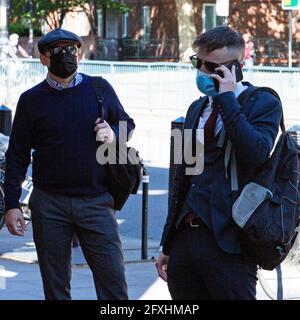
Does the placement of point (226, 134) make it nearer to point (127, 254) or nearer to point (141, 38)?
point (127, 254)

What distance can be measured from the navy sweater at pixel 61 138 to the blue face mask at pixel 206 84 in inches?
47.9

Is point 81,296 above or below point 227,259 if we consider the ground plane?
below

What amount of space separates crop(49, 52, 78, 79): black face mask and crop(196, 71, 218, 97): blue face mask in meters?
1.30

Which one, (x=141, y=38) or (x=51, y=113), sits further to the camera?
(x=141, y=38)

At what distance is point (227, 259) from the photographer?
459 cm

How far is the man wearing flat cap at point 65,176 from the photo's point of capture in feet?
19.0

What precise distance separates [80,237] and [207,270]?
145 centimetres

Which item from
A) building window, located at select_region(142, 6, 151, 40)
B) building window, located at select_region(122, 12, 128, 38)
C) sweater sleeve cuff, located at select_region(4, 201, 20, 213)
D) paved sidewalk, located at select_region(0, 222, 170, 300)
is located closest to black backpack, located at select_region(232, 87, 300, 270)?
sweater sleeve cuff, located at select_region(4, 201, 20, 213)

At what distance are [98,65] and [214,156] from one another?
2410 cm

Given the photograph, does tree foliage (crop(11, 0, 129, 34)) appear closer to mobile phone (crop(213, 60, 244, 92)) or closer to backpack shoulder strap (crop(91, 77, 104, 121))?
backpack shoulder strap (crop(91, 77, 104, 121))

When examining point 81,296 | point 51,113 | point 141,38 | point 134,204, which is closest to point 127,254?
point 81,296

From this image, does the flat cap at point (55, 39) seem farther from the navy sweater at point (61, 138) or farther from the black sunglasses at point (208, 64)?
the black sunglasses at point (208, 64)

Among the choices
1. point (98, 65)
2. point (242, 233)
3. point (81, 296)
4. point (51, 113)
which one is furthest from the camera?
point (98, 65)

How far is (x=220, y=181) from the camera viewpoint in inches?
183
